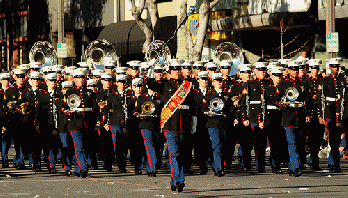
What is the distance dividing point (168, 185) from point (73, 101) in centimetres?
269

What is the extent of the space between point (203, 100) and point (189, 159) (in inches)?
59.7

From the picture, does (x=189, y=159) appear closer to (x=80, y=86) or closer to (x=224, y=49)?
(x=80, y=86)

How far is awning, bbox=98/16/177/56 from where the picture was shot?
38062mm

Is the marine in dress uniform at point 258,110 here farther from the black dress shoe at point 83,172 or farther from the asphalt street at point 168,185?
the black dress shoe at point 83,172

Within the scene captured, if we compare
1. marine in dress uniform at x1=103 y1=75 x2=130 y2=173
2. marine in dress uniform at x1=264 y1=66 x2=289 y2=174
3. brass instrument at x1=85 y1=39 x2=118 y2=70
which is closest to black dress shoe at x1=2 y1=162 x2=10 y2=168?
marine in dress uniform at x1=103 y1=75 x2=130 y2=173

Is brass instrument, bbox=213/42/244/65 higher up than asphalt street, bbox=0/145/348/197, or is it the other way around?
brass instrument, bbox=213/42/244/65

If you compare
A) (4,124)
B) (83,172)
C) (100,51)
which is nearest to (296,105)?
(83,172)

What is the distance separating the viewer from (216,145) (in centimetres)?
1661

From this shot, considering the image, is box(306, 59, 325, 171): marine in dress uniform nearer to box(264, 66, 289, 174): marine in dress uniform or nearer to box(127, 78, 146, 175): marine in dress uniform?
box(264, 66, 289, 174): marine in dress uniform

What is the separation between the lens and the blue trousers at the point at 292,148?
16359 mm

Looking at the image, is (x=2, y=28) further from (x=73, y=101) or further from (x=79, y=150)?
(x=79, y=150)

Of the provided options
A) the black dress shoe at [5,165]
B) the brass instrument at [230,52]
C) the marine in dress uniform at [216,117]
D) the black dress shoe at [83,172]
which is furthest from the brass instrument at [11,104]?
the brass instrument at [230,52]

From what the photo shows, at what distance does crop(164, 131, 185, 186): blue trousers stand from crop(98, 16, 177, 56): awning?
2292 cm

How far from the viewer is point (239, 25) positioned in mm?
33969
